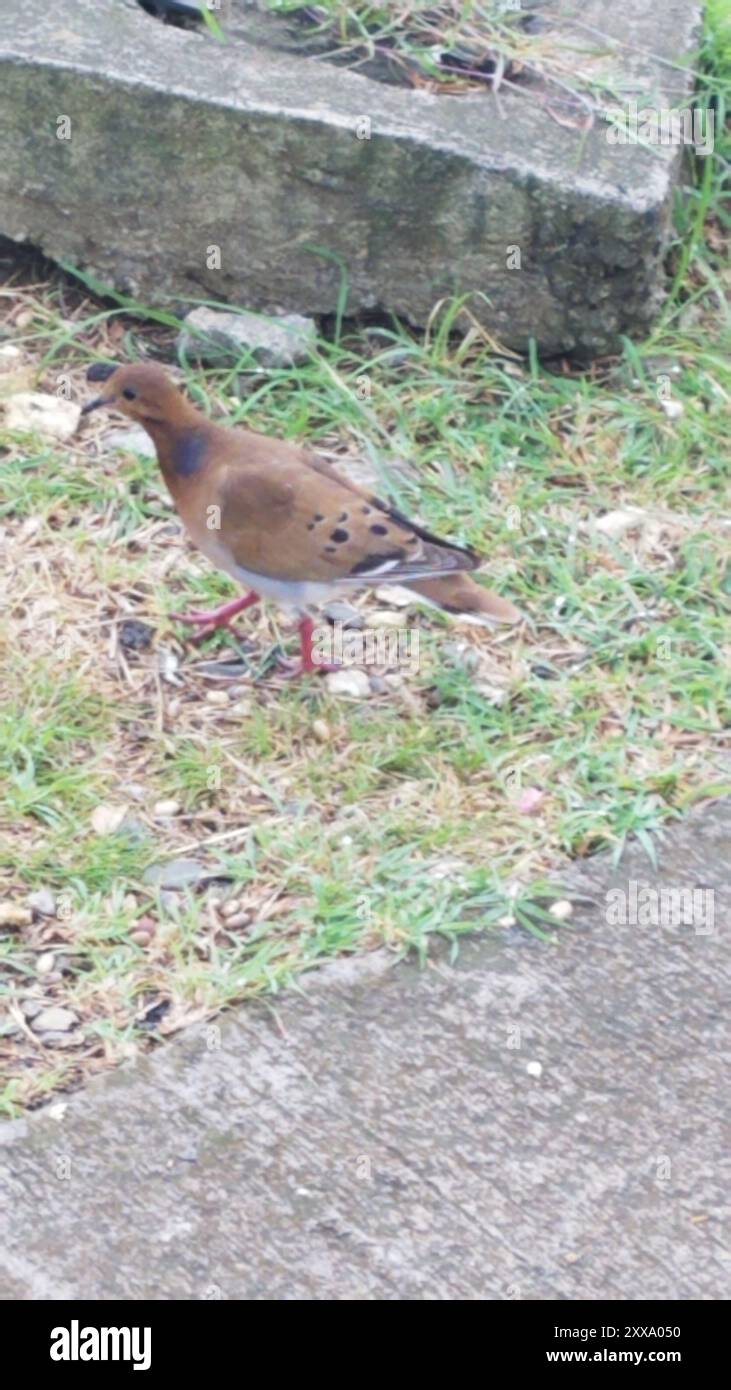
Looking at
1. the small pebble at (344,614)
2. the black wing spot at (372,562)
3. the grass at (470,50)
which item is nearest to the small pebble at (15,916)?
the black wing spot at (372,562)

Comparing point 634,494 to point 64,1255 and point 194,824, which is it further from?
point 64,1255

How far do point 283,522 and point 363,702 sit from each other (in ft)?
1.44

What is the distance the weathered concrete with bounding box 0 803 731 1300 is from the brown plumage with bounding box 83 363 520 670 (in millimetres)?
931

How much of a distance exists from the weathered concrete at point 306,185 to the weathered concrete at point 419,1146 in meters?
2.04

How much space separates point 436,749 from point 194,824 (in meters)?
0.56

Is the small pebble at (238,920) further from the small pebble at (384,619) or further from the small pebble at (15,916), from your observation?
the small pebble at (384,619)

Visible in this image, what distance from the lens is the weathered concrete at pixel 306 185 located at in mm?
4891

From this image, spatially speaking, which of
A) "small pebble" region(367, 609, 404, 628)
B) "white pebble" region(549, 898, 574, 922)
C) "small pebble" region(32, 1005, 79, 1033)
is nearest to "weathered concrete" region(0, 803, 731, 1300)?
"white pebble" region(549, 898, 574, 922)

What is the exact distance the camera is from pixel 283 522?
425 cm

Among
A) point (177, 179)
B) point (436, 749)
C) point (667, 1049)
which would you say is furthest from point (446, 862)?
point (177, 179)

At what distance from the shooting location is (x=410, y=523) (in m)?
4.27

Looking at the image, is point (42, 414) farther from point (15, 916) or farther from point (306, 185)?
point (15, 916)

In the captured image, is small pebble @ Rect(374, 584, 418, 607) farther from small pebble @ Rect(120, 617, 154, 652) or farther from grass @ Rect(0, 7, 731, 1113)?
small pebble @ Rect(120, 617, 154, 652)

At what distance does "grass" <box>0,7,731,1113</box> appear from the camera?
3.69 m
